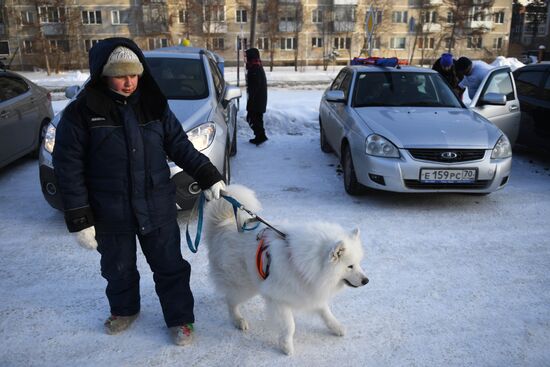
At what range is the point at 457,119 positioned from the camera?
219 inches

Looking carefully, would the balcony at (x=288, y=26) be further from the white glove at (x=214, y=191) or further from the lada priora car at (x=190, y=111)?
the white glove at (x=214, y=191)

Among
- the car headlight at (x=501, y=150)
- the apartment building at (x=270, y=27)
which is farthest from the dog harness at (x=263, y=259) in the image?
the apartment building at (x=270, y=27)

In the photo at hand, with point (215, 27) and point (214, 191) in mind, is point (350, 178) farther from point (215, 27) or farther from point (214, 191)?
point (215, 27)

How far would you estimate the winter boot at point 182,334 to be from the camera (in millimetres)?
2805

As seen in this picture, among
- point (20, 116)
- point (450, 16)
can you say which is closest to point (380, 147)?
point (20, 116)

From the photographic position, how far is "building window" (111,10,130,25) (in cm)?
4406

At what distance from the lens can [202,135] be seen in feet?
15.3

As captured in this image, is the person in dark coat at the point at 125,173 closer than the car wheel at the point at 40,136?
Yes

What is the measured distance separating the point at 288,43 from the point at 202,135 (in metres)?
44.5

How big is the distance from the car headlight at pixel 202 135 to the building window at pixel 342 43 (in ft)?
150

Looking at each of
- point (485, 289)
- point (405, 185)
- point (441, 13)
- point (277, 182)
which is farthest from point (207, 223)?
point (441, 13)

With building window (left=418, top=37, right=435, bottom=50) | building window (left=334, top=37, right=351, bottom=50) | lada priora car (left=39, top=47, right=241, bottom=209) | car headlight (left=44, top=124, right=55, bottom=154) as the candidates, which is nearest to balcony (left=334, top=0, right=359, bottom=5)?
building window (left=334, top=37, right=351, bottom=50)

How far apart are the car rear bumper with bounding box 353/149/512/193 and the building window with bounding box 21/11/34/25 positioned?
4833 centimetres

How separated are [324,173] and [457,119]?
2.20 meters
